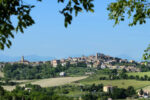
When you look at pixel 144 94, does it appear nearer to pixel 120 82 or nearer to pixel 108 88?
pixel 108 88

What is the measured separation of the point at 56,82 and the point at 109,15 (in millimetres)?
142612

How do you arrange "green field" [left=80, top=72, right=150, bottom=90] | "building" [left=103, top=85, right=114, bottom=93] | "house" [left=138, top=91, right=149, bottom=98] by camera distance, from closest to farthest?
"house" [left=138, top=91, right=149, bottom=98]
"building" [left=103, top=85, right=114, bottom=93]
"green field" [left=80, top=72, right=150, bottom=90]

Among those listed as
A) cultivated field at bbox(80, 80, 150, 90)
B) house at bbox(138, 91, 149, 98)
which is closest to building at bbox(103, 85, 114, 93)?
cultivated field at bbox(80, 80, 150, 90)

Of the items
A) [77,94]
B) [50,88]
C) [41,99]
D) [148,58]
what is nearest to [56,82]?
[50,88]

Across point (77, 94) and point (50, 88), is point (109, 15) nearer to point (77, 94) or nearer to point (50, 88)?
point (77, 94)

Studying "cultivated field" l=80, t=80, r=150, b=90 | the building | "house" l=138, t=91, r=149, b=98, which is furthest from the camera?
"cultivated field" l=80, t=80, r=150, b=90

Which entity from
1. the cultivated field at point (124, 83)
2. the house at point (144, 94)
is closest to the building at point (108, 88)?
the cultivated field at point (124, 83)

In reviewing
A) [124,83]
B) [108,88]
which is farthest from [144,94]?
[124,83]

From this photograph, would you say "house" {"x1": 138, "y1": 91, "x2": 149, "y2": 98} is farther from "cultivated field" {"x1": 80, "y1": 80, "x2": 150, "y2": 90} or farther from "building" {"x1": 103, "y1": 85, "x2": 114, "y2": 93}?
"building" {"x1": 103, "y1": 85, "x2": 114, "y2": 93}

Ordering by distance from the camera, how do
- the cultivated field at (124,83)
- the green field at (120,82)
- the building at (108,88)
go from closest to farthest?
the building at (108,88) → the cultivated field at (124,83) → the green field at (120,82)

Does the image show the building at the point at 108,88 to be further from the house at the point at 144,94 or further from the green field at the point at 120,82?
the house at the point at 144,94

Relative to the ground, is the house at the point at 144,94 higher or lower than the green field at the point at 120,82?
lower

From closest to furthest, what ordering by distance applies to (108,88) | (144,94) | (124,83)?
(144,94), (108,88), (124,83)

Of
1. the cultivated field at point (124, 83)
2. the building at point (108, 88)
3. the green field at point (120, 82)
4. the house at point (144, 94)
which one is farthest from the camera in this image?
the green field at point (120, 82)
